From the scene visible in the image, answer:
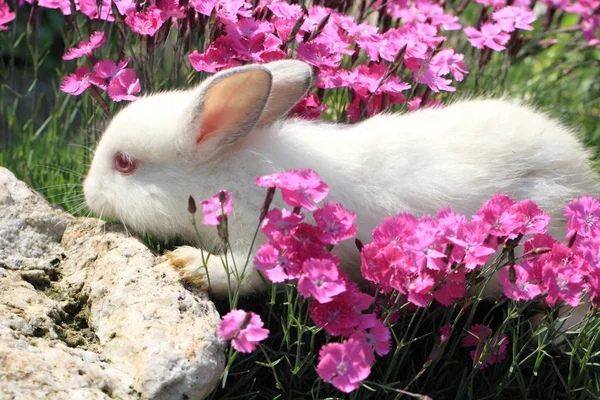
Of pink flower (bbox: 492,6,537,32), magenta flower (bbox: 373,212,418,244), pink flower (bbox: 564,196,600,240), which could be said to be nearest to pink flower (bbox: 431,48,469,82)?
pink flower (bbox: 492,6,537,32)

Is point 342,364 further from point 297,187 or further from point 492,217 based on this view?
point 492,217

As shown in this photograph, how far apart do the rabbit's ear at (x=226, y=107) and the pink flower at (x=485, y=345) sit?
1.10 metres

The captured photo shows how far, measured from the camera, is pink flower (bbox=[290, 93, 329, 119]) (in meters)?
3.58

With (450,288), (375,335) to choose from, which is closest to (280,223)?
(375,335)

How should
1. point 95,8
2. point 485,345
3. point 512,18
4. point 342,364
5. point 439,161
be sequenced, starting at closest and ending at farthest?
point 342,364 < point 485,345 < point 439,161 < point 95,8 < point 512,18

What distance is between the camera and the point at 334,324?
2.46m

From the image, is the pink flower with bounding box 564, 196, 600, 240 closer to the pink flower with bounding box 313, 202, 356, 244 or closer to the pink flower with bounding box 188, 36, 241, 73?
the pink flower with bounding box 313, 202, 356, 244

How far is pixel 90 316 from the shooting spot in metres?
2.75

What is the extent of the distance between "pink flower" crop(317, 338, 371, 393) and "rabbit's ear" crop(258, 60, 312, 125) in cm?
115

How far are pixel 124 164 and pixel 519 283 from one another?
5.21 feet

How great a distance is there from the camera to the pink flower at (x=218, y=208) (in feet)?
7.82

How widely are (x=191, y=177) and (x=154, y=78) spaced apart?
1157mm

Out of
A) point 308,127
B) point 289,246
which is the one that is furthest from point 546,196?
point 289,246

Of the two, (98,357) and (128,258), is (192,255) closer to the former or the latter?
(128,258)
